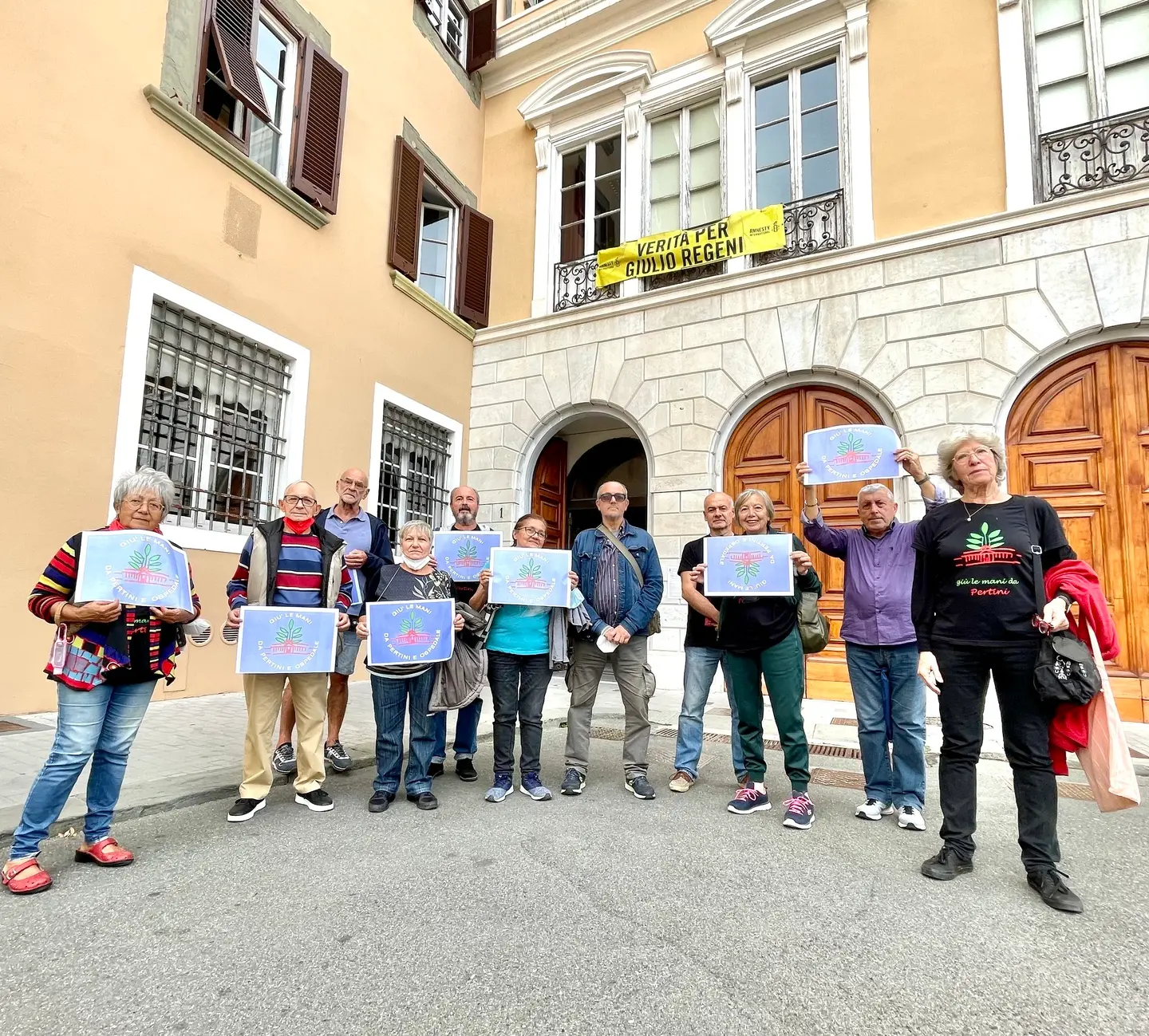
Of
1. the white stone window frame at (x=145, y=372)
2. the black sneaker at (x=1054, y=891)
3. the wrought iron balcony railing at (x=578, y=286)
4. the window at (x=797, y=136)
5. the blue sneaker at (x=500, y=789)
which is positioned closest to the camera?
the black sneaker at (x=1054, y=891)

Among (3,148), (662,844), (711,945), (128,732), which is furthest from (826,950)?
(3,148)

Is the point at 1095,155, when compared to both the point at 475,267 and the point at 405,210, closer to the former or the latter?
the point at 475,267

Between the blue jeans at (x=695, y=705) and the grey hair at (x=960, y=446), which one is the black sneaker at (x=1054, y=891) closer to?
the grey hair at (x=960, y=446)

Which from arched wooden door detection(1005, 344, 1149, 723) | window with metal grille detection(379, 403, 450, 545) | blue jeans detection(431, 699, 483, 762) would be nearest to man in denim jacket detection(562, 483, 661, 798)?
blue jeans detection(431, 699, 483, 762)

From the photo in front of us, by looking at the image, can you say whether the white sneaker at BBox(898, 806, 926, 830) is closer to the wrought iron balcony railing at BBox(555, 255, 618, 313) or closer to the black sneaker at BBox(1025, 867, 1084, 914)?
the black sneaker at BBox(1025, 867, 1084, 914)

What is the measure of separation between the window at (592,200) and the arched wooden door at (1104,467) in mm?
6422

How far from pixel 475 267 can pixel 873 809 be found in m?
10.1

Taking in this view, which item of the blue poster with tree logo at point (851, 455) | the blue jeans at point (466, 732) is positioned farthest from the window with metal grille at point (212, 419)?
the blue poster with tree logo at point (851, 455)

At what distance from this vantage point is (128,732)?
3.26 m

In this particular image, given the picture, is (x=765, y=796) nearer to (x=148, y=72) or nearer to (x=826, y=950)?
(x=826, y=950)

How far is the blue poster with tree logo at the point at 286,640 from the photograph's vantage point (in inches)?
147

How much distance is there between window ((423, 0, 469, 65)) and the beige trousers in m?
11.2

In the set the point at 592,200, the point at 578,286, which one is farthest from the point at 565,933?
the point at 592,200

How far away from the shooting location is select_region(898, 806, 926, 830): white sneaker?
379 cm
